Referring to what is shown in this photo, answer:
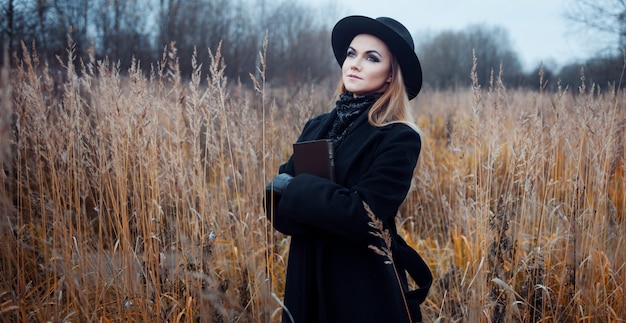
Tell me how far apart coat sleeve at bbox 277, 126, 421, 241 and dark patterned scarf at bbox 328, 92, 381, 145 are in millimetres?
184

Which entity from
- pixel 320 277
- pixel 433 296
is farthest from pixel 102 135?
pixel 433 296

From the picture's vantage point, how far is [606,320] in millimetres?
2094

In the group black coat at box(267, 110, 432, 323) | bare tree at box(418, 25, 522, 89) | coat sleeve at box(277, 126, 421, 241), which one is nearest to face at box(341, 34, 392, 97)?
black coat at box(267, 110, 432, 323)

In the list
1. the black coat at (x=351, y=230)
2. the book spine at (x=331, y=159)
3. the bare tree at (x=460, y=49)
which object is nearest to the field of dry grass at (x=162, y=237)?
the black coat at (x=351, y=230)

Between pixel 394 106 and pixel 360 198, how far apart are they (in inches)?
15.1

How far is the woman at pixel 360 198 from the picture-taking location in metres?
1.34

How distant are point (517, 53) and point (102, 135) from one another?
4639cm

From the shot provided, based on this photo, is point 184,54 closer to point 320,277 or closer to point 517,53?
point 320,277

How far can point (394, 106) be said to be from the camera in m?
1.52

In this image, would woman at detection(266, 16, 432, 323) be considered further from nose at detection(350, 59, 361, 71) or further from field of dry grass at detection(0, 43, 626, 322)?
field of dry grass at detection(0, 43, 626, 322)

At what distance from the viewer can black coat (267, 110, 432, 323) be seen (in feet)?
4.35

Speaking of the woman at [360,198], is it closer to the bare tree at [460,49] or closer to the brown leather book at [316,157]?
the brown leather book at [316,157]

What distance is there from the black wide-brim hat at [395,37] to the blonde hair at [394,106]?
0.04m

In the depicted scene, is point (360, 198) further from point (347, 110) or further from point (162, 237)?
point (162, 237)
